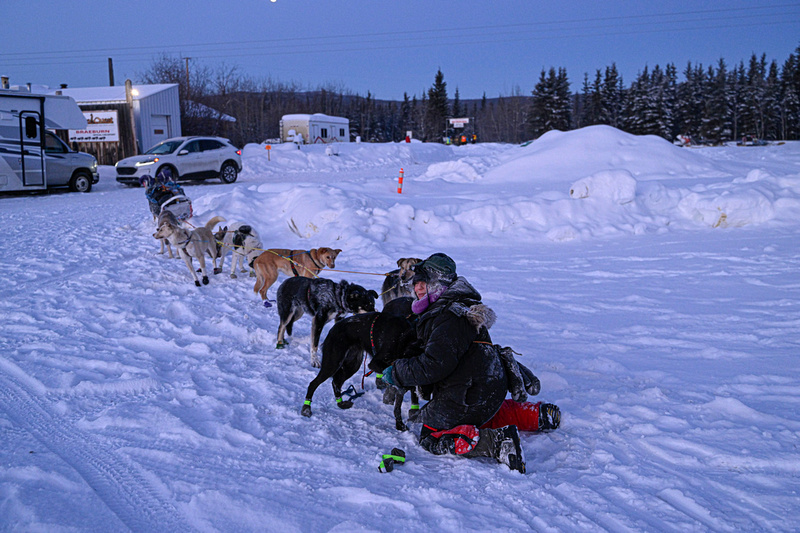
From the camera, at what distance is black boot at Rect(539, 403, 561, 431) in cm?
346

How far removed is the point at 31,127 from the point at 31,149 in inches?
24.6

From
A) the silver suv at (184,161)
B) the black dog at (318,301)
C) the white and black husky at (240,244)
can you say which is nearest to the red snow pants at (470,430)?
the black dog at (318,301)

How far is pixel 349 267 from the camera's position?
27.6 feet

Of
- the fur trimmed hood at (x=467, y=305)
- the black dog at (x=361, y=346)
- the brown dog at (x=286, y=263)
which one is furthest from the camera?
the brown dog at (x=286, y=263)

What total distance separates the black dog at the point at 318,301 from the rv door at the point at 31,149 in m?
13.0

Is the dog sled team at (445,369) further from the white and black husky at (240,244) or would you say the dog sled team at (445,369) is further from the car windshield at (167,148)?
the car windshield at (167,148)

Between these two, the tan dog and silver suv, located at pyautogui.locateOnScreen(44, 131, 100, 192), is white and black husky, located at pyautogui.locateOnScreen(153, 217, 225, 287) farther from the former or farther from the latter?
silver suv, located at pyautogui.locateOnScreen(44, 131, 100, 192)

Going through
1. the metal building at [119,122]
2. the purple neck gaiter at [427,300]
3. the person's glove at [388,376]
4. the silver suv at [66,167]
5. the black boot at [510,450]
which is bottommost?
the black boot at [510,450]

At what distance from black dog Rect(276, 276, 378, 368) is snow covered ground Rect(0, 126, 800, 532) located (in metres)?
0.30

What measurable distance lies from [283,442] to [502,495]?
1377mm

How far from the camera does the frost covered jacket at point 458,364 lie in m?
3.15

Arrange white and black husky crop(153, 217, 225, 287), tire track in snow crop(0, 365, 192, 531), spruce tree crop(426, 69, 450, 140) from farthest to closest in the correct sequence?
spruce tree crop(426, 69, 450, 140), white and black husky crop(153, 217, 225, 287), tire track in snow crop(0, 365, 192, 531)

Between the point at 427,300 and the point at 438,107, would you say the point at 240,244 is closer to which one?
the point at 427,300

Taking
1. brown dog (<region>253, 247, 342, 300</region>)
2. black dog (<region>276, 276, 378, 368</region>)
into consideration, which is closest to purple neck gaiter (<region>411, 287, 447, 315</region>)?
black dog (<region>276, 276, 378, 368</region>)
